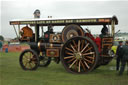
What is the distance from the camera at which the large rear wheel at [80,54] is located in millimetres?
7660

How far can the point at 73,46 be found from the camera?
8.09 meters

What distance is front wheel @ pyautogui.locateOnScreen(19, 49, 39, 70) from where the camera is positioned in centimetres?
884

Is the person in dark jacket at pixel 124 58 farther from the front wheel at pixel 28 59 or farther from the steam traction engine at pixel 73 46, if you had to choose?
the front wheel at pixel 28 59

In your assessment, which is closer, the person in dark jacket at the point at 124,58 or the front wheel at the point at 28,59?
the person in dark jacket at the point at 124,58

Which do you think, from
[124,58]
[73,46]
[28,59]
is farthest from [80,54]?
[28,59]

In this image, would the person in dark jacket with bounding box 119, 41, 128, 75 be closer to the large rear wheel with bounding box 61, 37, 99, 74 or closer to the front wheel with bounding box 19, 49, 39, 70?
the large rear wheel with bounding box 61, 37, 99, 74

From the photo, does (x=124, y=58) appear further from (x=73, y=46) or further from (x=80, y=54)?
(x=73, y=46)

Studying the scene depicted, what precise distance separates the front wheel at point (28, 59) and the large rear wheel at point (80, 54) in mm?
1470

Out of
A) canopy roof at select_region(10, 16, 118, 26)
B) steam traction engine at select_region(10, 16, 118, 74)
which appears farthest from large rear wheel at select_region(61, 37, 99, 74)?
canopy roof at select_region(10, 16, 118, 26)

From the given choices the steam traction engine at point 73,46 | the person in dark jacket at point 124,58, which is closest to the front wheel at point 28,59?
the steam traction engine at point 73,46

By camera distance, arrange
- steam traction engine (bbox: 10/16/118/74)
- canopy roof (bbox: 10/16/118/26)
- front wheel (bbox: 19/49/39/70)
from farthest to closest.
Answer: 1. front wheel (bbox: 19/49/39/70)
2. steam traction engine (bbox: 10/16/118/74)
3. canopy roof (bbox: 10/16/118/26)

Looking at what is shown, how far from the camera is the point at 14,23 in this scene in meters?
9.20

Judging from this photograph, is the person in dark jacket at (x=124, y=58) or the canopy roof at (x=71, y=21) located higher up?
the canopy roof at (x=71, y=21)

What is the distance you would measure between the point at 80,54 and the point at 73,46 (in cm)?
48
